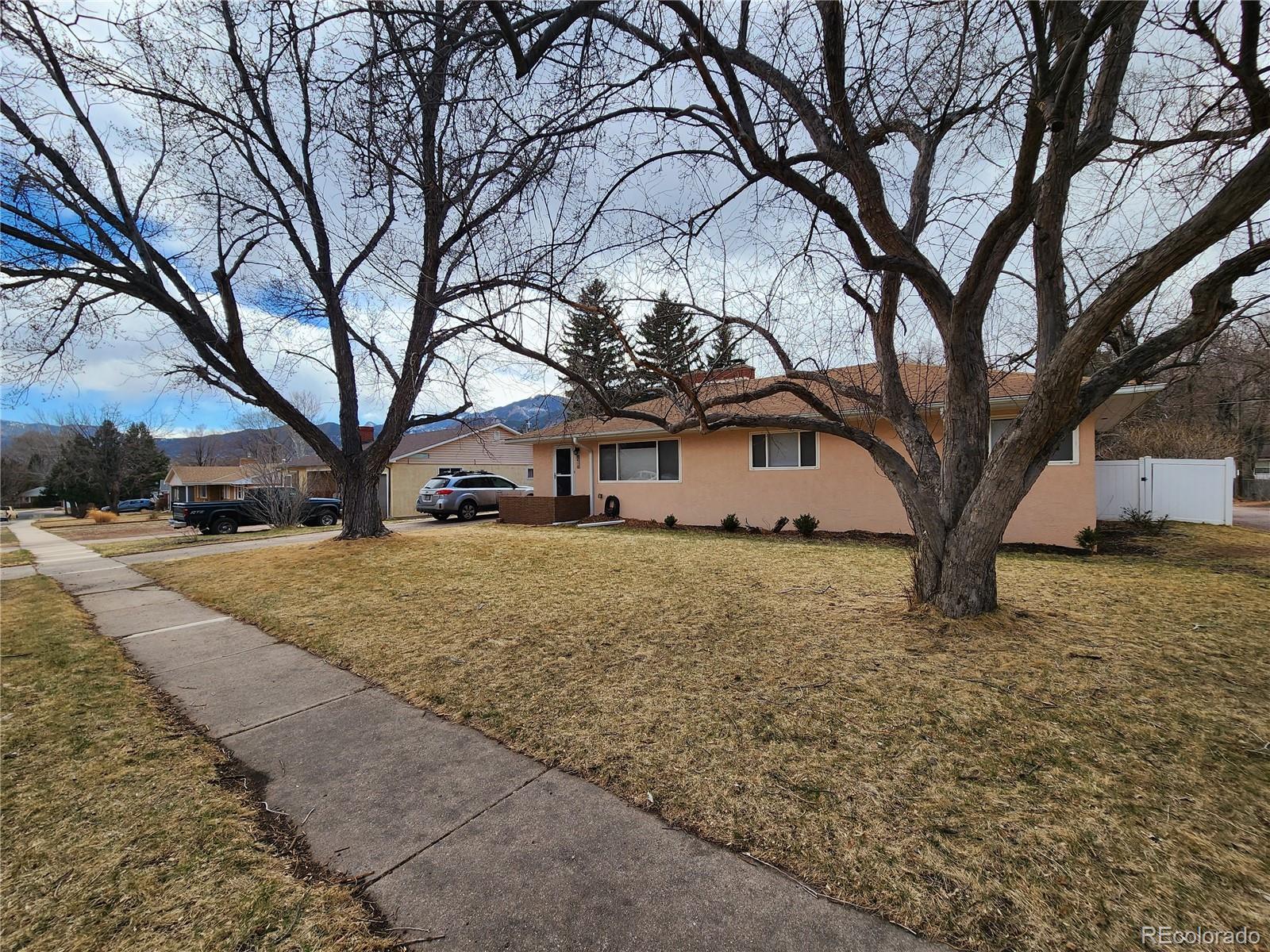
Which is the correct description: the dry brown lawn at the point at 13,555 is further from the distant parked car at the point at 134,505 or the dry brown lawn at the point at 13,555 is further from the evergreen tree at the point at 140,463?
the distant parked car at the point at 134,505

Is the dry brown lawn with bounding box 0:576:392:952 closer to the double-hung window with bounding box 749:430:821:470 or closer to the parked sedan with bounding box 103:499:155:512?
the double-hung window with bounding box 749:430:821:470

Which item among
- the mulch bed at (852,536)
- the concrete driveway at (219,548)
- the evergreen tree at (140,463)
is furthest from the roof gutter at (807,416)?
the evergreen tree at (140,463)

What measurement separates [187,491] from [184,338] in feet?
165

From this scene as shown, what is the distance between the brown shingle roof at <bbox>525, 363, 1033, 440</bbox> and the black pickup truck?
8.07 metres

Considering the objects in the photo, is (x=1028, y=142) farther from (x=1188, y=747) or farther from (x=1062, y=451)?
(x=1062, y=451)

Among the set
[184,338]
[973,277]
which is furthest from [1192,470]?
[184,338]

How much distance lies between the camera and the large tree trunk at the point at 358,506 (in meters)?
10.9

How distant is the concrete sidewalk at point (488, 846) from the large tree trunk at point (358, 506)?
791 cm

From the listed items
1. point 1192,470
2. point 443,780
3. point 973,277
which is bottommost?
point 443,780

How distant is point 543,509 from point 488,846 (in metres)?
12.1

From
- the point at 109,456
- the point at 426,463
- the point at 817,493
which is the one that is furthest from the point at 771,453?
the point at 109,456

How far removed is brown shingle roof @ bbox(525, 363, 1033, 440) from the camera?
5754 mm

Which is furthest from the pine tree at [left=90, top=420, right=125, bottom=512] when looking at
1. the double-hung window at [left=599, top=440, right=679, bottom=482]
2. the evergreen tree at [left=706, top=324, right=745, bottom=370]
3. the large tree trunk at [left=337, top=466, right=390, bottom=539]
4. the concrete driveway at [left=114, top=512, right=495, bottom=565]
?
the evergreen tree at [left=706, top=324, right=745, bottom=370]

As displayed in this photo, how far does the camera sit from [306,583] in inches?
271
